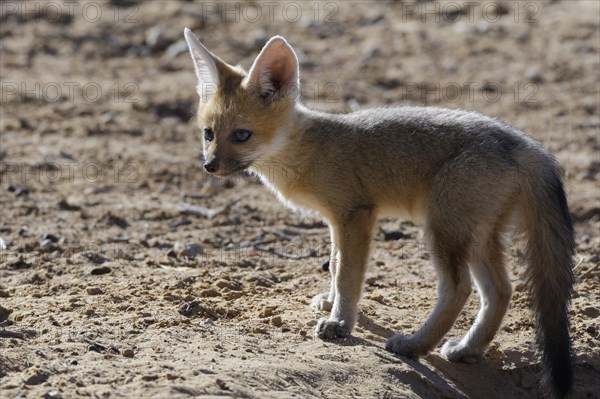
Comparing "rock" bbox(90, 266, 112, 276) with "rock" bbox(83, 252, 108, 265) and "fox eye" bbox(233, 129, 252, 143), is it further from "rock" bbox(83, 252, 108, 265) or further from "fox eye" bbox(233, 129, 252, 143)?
"fox eye" bbox(233, 129, 252, 143)

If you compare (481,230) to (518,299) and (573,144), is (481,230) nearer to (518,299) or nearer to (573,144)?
(518,299)

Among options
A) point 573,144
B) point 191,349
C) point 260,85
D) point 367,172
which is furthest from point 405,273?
point 573,144

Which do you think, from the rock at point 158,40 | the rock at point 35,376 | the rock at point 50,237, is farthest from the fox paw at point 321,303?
the rock at point 158,40

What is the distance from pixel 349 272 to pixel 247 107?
128 cm

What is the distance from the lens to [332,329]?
18.7 feet

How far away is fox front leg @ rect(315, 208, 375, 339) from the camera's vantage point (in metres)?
5.73

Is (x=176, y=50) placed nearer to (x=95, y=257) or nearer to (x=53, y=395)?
(x=95, y=257)

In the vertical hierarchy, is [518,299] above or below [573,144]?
below

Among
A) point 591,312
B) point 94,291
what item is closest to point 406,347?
point 591,312

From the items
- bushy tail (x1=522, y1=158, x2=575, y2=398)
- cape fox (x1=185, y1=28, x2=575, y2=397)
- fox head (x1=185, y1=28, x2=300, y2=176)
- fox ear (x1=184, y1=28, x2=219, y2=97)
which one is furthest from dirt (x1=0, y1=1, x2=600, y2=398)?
fox ear (x1=184, y1=28, x2=219, y2=97)

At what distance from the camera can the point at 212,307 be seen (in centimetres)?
609

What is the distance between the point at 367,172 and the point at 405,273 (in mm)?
1352

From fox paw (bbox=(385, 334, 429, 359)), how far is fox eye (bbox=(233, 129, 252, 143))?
157cm

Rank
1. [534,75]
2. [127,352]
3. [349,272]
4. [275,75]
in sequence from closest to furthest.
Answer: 1. [127,352]
2. [349,272]
3. [275,75]
4. [534,75]
